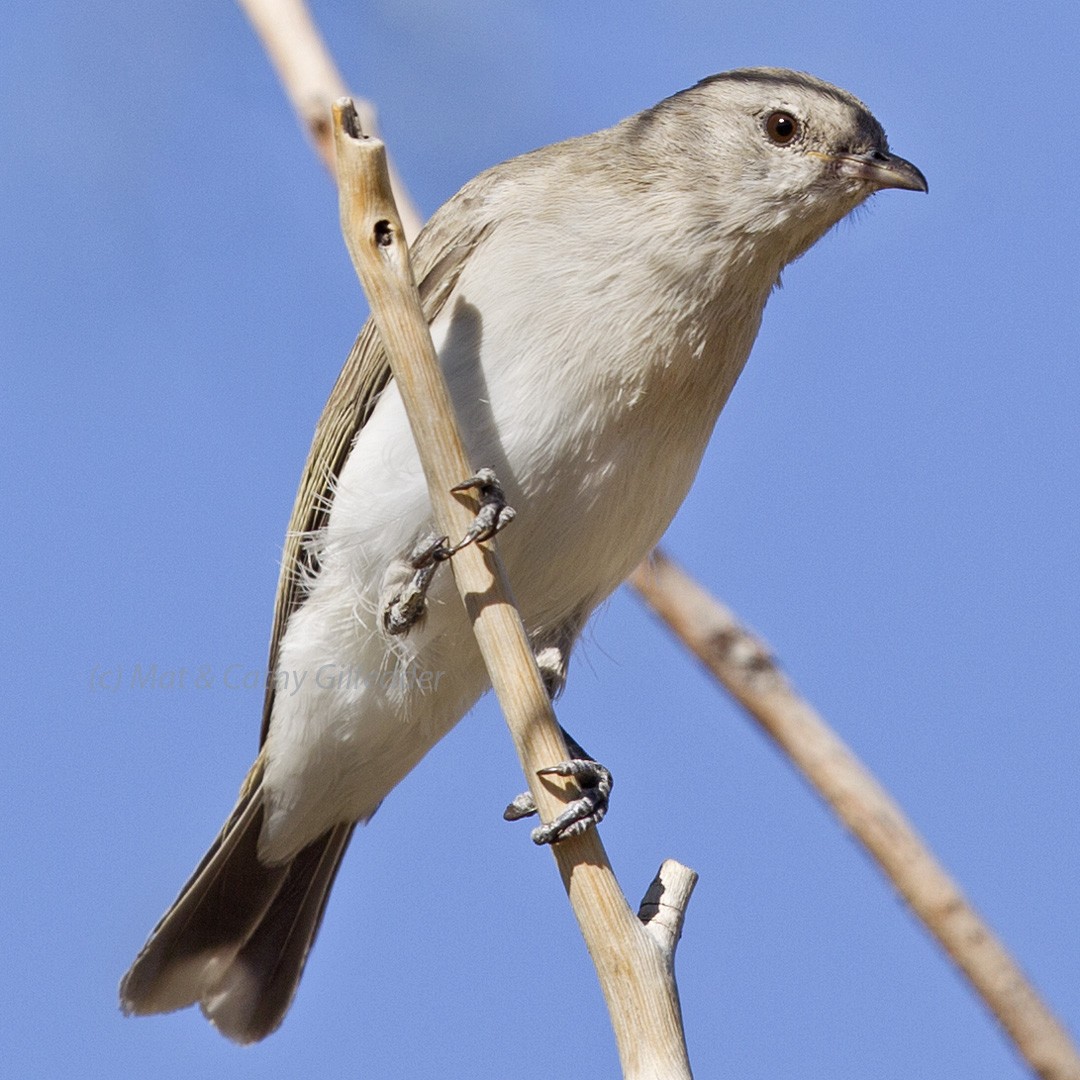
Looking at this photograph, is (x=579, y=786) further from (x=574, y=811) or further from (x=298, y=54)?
(x=298, y=54)

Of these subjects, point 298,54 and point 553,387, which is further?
point 298,54

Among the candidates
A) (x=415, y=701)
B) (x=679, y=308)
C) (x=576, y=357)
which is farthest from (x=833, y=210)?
(x=415, y=701)

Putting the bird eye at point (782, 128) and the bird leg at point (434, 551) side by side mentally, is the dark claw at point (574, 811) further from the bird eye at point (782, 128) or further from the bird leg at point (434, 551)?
the bird eye at point (782, 128)

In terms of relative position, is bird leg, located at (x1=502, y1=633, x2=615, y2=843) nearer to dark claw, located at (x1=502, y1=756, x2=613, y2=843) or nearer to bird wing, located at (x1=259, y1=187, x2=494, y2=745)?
dark claw, located at (x1=502, y1=756, x2=613, y2=843)

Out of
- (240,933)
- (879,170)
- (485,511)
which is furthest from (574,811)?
(240,933)

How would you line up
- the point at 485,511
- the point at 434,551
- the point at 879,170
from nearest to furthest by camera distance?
the point at 485,511, the point at 434,551, the point at 879,170

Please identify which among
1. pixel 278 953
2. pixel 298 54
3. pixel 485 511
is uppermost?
pixel 298 54

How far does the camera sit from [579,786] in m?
3.19

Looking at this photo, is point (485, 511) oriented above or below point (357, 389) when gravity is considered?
below

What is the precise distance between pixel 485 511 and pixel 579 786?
0.62 metres

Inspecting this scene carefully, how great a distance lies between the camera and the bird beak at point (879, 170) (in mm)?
4199

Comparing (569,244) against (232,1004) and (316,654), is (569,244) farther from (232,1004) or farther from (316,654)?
(232,1004)

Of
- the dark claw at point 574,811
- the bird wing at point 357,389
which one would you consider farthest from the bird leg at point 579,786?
the bird wing at point 357,389

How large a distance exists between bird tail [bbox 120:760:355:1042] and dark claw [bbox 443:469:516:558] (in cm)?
204
